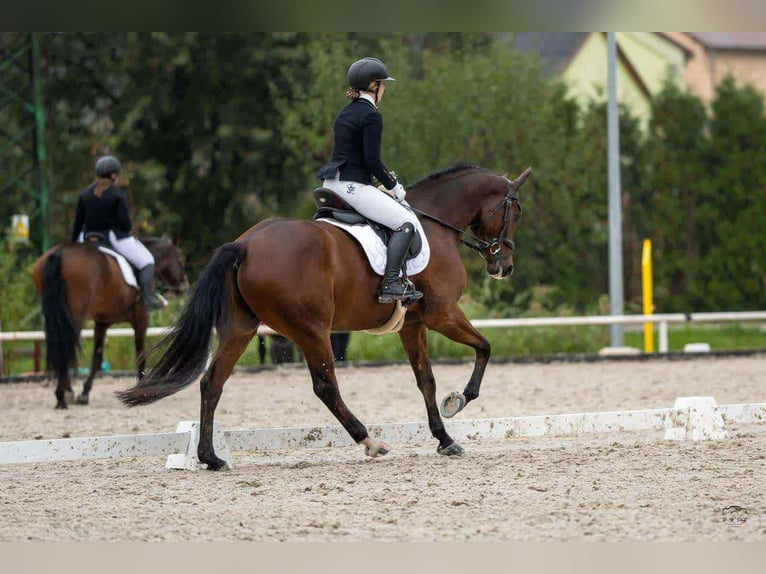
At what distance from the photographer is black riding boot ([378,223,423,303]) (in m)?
7.62

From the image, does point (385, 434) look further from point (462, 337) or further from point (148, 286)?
point (148, 286)

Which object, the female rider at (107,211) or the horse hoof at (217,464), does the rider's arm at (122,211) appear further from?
the horse hoof at (217,464)

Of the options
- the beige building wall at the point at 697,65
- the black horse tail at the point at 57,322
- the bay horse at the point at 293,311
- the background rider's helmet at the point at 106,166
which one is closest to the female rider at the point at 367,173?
the bay horse at the point at 293,311

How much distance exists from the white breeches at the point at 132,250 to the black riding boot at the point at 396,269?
5.19m

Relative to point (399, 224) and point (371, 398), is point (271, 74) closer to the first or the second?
point (371, 398)

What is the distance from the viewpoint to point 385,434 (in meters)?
7.80

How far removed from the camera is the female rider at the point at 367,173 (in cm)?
766

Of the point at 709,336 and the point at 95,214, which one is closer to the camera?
the point at 95,214

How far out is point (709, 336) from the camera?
22.0m

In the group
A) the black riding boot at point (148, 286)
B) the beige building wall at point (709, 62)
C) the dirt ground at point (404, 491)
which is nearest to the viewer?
the dirt ground at point (404, 491)

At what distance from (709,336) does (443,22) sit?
17003 mm

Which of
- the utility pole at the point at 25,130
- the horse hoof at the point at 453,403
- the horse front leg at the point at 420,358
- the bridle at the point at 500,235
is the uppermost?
the utility pole at the point at 25,130

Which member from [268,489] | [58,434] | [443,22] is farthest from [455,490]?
[58,434]

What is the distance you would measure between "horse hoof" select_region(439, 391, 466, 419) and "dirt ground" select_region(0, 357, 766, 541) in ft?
0.99
